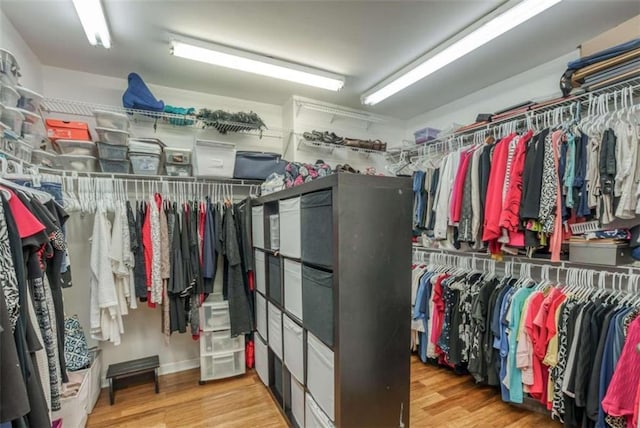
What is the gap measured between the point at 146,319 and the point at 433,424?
2.61 meters

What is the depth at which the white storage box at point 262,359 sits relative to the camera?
8.27ft

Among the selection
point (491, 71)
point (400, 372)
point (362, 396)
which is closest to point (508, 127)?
point (491, 71)

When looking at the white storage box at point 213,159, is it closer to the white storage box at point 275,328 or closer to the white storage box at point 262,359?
the white storage box at point 275,328

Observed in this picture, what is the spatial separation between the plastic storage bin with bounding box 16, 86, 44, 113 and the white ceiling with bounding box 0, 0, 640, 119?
0.57m

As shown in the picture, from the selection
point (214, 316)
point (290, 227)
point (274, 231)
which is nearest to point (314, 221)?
point (290, 227)

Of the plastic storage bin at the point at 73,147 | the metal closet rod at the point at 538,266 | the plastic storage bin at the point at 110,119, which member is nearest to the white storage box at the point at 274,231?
the plastic storage bin at the point at 110,119

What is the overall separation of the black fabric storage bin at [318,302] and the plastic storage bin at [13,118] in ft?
5.85

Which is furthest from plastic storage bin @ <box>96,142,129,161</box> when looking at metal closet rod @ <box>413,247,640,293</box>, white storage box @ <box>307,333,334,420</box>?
metal closet rod @ <box>413,247,640,293</box>

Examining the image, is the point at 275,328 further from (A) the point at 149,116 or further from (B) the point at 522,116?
(B) the point at 522,116

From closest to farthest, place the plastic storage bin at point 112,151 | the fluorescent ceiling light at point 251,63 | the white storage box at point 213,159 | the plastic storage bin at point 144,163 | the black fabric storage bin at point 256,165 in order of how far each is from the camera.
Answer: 1. the fluorescent ceiling light at point 251,63
2. the plastic storage bin at point 112,151
3. the plastic storage bin at point 144,163
4. the white storage box at point 213,159
5. the black fabric storage bin at point 256,165

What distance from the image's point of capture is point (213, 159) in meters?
2.67

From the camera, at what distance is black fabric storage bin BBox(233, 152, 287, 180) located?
284 cm

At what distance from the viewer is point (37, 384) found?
100cm

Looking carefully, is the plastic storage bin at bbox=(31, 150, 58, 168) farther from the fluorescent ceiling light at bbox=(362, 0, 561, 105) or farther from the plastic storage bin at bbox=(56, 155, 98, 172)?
the fluorescent ceiling light at bbox=(362, 0, 561, 105)
